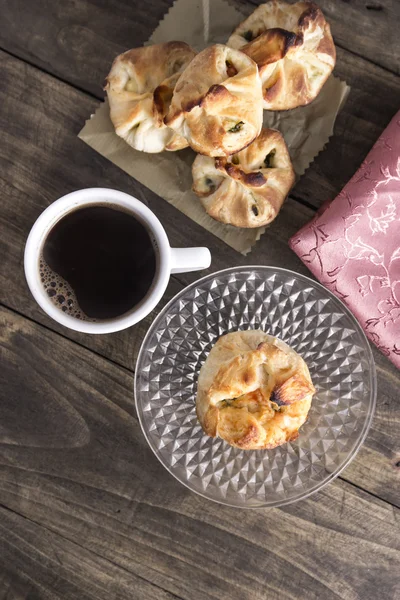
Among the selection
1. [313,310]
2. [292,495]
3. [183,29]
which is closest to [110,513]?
[292,495]

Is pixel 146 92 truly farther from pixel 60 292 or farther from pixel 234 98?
pixel 60 292

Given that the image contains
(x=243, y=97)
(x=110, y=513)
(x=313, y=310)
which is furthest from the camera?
(x=110, y=513)

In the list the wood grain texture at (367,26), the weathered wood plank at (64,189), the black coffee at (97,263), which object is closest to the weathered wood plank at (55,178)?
the weathered wood plank at (64,189)

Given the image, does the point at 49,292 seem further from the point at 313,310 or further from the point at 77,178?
the point at 313,310

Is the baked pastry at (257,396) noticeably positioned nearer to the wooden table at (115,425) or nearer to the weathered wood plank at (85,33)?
the wooden table at (115,425)

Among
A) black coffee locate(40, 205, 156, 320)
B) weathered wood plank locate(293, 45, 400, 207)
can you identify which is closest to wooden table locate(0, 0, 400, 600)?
weathered wood plank locate(293, 45, 400, 207)
